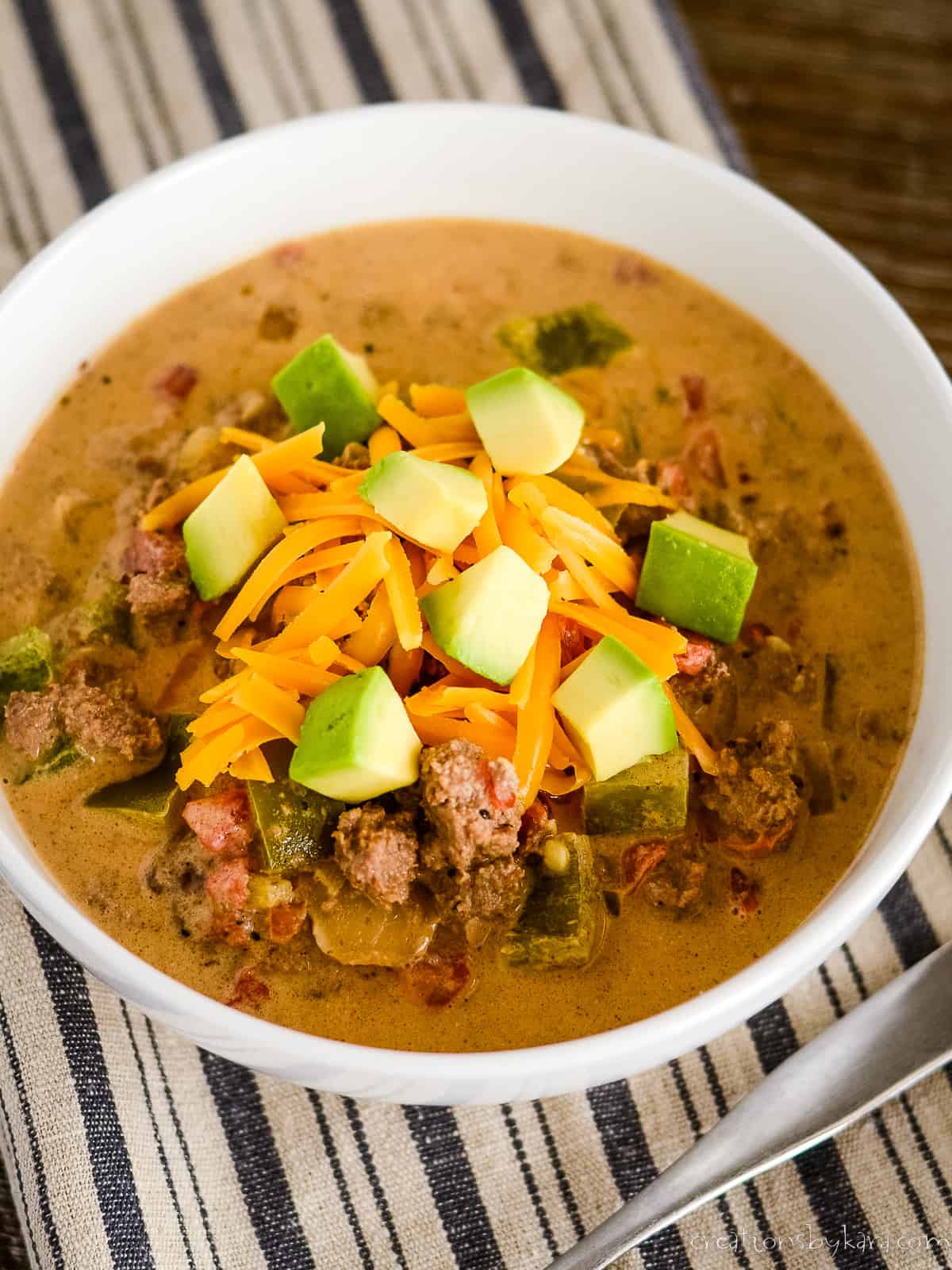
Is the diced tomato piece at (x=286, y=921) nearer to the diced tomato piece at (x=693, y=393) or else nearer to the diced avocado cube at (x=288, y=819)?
the diced avocado cube at (x=288, y=819)

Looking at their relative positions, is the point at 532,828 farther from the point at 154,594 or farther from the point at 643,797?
the point at 154,594

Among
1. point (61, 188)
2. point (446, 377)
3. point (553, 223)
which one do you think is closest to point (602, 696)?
point (446, 377)

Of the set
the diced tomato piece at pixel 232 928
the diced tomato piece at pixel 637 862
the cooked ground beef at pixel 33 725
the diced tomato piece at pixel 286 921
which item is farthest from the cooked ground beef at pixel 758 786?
the cooked ground beef at pixel 33 725

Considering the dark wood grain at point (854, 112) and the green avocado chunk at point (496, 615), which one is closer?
the green avocado chunk at point (496, 615)

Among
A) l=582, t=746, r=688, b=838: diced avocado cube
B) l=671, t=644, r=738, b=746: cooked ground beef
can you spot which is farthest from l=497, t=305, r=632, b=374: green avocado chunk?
l=582, t=746, r=688, b=838: diced avocado cube

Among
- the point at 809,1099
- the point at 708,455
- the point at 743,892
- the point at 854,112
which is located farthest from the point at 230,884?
the point at 854,112

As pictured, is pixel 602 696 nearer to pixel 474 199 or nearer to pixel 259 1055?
pixel 259 1055
